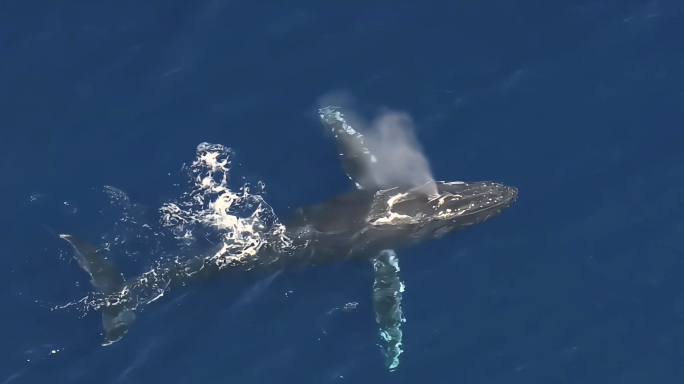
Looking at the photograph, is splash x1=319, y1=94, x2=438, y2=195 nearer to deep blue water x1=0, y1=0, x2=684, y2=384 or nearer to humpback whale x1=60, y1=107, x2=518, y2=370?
humpback whale x1=60, y1=107, x2=518, y2=370

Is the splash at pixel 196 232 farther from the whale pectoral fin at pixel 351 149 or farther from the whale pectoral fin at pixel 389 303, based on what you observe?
the whale pectoral fin at pixel 389 303

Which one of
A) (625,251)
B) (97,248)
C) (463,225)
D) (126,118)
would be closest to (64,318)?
(97,248)

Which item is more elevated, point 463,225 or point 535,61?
point 535,61

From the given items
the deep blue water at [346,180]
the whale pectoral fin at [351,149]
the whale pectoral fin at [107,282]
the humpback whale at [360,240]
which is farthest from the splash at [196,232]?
the whale pectoral fin at [351,149]

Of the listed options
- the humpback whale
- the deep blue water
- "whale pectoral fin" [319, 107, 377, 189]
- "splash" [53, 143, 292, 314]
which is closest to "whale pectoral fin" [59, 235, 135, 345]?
the humpback whale

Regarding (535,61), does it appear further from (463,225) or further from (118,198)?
(118,198)

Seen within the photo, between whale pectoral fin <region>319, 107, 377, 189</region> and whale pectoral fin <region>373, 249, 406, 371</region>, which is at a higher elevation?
whale pectoral fin <region>319, 107, 377, 189</region>

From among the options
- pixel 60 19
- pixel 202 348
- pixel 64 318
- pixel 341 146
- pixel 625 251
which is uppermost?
pixel 60 19
